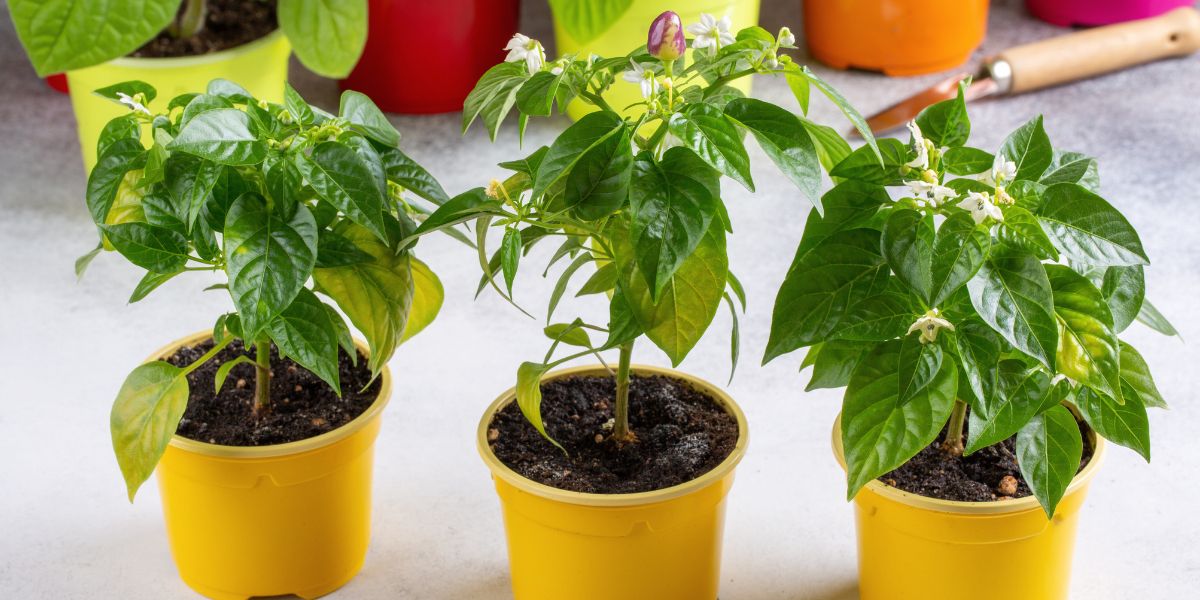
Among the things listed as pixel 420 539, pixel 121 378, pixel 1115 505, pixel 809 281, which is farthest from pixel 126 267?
pixel 1115 505

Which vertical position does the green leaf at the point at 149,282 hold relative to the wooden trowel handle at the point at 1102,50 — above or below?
above

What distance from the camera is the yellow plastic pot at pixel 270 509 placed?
1.35 meters

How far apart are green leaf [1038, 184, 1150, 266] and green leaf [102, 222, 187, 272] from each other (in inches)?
30.2

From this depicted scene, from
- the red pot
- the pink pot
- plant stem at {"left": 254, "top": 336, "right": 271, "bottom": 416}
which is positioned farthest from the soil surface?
the pink pot

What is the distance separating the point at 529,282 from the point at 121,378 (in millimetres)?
629

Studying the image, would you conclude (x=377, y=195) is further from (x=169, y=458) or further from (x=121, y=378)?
(x=121, y=378)

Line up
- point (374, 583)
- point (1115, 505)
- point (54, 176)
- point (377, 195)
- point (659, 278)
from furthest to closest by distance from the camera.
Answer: point (54, 176)
point (1115, 505)
point (374, 583)
point (377, 195)
point (659, 278)

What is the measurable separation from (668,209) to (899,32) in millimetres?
1857

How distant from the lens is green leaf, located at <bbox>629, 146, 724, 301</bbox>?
1.01m

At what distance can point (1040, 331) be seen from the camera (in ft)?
3.48

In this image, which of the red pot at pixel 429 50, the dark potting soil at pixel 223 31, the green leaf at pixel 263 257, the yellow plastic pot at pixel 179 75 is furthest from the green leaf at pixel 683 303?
the red pot at pixel 429 50

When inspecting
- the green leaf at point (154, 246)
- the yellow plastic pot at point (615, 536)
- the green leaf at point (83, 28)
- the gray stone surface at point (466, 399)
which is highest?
the green leaf at point (83, 28)

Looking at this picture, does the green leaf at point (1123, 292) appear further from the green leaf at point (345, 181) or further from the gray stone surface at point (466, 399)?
the green leaf at point (345, 181)

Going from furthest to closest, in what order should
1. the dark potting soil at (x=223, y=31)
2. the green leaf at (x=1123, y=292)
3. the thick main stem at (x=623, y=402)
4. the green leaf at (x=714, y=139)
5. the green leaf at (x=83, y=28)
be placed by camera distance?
1. the dark potting soil at (x=223, y=31)
2. the thick main stem at (x=623, y=402)
3. the green leaf at (x=1123, y=292)
4. the green leaf at (x=714, y=139)
5. the green leaf at (x=83, y=28)
